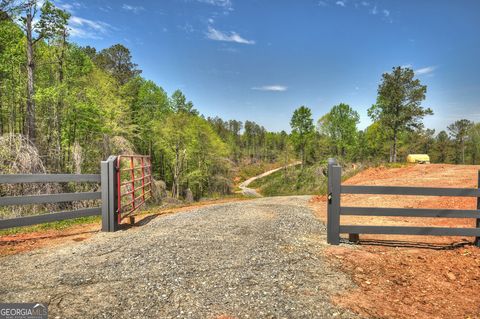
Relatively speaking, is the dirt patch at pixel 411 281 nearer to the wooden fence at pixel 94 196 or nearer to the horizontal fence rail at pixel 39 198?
the wooden fence at pixel 94 196

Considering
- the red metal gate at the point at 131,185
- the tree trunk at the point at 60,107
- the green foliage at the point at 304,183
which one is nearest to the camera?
the red metal gate at the point at 131,185

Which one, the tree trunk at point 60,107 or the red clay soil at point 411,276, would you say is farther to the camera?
the tree trunk at point 60,107

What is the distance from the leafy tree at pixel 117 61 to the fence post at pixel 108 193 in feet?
108

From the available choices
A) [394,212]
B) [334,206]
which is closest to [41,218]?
[334,206]

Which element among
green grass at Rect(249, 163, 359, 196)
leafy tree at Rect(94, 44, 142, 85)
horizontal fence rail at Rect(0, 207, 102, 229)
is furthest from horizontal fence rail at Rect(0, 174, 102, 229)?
leafy tree at Rect(94, 44, 142, 85)

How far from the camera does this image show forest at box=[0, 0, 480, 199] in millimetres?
15180

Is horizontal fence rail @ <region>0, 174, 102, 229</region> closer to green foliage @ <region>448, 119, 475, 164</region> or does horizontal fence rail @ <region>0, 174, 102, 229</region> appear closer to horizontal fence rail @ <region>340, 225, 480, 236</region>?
horizontal fence rail @ <region>340, 225, 480, 236</region>

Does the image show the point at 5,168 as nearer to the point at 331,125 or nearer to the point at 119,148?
the point at 119,148

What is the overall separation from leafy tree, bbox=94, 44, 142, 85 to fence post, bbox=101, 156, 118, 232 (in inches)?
1293

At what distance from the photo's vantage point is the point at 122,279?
4.04 meters

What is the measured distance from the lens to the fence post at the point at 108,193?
22.1ft
